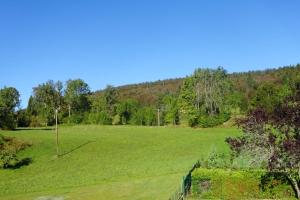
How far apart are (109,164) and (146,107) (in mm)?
70132

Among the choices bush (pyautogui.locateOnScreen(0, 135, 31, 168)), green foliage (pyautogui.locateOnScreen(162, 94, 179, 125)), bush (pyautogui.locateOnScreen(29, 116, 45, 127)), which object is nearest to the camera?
bush (pyautogui.locateOnScreen(0, 135, 31, 168))

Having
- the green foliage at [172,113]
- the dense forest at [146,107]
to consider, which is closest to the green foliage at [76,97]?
the dense forest at [146,107]

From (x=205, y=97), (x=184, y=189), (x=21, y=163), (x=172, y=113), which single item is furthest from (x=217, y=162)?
(x=205, y=97)

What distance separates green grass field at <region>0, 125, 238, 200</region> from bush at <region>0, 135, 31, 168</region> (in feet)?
4.92

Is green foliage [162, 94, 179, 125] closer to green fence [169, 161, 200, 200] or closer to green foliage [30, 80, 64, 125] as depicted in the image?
green foliage [30, 80, 64, 125]

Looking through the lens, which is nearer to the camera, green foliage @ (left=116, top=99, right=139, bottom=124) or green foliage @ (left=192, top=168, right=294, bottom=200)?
green foliage @ (left=192, top=168, right=294, bottom=200)

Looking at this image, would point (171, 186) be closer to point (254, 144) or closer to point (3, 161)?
point (254, 144)

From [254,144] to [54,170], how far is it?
116ft

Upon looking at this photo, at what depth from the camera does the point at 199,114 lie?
335ft

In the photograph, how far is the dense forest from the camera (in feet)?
342

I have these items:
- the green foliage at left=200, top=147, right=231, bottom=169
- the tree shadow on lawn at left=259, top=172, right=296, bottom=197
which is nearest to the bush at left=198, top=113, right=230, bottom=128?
the green foliage at left=200, top=147, right=231, bottom=169

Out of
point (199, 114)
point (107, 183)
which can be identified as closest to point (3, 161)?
point (107, 183)

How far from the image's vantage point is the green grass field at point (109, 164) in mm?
44931

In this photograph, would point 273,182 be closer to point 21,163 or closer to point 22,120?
point 21,163
